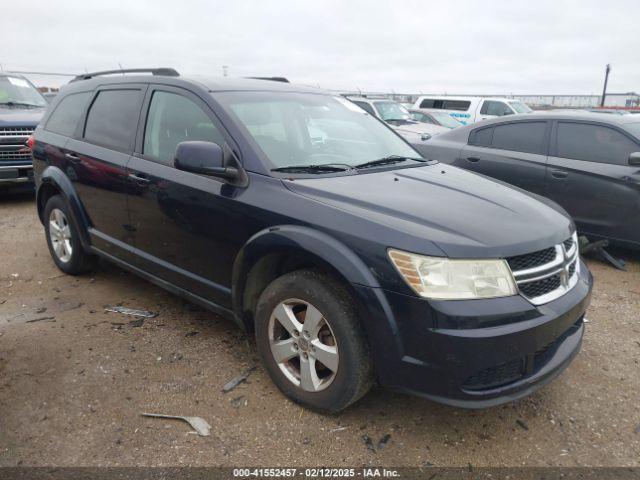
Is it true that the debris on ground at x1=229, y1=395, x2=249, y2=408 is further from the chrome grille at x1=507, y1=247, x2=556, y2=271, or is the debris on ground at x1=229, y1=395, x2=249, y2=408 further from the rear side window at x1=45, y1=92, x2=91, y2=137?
the rear side window at x1=45, y1=92, x2=91, y2=137

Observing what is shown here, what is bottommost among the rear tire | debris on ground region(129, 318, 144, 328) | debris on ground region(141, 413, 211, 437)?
debris on ground region(141, 413, 211, 437)

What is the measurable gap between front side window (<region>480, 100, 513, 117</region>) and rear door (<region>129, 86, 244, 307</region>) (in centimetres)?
1393

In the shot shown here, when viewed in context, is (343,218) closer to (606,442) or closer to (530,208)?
(530,208)

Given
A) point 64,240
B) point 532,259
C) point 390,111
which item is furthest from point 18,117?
point 390,111

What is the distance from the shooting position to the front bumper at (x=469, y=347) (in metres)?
2.18

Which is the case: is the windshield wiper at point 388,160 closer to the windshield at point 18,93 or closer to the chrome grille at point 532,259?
the chrome grille at point 532,259

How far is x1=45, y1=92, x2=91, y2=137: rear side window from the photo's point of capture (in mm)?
4328

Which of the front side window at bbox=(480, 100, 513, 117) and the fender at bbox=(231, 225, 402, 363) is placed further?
the front side window at bbox=(480, 100, 513, 117)

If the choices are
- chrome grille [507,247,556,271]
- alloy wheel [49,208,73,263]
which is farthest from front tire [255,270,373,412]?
alloy wheel [49,208,73,263]

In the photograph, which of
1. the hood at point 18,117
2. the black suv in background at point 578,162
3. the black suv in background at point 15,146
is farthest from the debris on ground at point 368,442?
the hood at point 18,117

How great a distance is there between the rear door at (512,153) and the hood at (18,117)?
6171mm

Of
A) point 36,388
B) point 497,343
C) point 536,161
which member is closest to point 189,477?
Result: point 36,388

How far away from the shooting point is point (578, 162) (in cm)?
539

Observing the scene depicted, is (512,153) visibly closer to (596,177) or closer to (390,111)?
(596,177)
